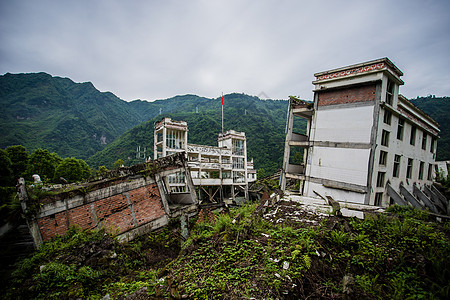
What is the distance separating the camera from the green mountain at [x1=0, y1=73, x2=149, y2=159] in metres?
60.5

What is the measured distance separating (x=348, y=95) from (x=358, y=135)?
2.70m

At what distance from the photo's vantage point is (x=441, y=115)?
123 feet

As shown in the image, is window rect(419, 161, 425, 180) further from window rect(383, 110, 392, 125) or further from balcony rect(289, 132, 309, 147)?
balcony rect(289, 132, 309, 147)

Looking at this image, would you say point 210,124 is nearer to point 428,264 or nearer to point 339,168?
point 339,168

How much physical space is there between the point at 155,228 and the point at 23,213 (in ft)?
15.7

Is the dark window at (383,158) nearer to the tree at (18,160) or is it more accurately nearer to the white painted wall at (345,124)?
the white painted wall at (345,124)

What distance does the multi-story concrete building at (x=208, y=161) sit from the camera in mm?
20250

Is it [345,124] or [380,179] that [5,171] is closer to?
[345,124]

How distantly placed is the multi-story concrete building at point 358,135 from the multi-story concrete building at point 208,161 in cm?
950

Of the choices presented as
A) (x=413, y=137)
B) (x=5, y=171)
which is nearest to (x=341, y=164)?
(x=413, y=137)

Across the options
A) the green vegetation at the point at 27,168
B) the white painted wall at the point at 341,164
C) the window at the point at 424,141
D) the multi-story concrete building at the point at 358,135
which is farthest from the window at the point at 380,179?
the green vegetation at the point at 27,168

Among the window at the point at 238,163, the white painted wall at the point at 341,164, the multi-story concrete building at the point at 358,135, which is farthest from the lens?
the window at the point at 238,163

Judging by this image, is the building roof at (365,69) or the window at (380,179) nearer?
the building roof at (365,69)

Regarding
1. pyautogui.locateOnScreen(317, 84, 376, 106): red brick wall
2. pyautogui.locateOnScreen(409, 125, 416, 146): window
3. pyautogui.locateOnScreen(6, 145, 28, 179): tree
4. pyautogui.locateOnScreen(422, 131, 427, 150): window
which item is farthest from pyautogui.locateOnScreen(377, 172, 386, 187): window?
pyautogui.locateOnScreen(6, 145, 28, 179): tree
